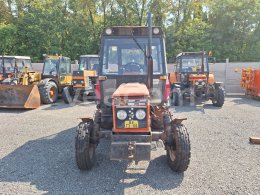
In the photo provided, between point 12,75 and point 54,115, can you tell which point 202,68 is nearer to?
point 54,115

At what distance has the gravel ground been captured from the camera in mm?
3895

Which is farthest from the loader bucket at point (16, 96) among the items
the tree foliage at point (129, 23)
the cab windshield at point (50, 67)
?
the tree foliage at point (129, 23)

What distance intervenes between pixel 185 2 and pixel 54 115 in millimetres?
21682

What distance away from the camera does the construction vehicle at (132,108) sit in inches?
161

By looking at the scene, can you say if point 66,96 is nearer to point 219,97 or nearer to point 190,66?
point 190,66

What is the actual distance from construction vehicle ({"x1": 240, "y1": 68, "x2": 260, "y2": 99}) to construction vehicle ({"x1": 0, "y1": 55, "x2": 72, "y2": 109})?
9060 millimetres

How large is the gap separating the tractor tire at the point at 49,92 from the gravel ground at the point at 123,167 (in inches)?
160

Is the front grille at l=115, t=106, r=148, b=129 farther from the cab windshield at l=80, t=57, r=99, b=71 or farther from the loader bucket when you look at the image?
the cab windshield at l=80, t=57, r=99, b=71

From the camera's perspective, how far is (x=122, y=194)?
371 cm

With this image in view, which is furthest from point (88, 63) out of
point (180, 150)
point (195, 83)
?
point (180, 150)

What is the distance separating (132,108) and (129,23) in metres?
22.9

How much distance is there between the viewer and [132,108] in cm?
418

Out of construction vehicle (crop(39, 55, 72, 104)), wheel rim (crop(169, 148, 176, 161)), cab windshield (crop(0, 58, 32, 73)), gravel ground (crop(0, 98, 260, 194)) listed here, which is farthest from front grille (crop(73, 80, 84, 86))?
wheel rim (crop(169, 148, 176, 161))

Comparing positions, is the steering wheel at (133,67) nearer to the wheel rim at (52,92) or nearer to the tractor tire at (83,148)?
the tractor tire at (83,148)
